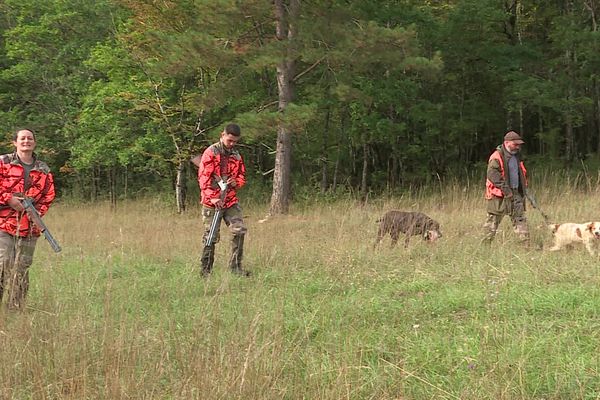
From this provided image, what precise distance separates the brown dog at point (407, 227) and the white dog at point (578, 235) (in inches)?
58.9

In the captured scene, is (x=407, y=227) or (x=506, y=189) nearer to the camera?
(x=506, y=189)

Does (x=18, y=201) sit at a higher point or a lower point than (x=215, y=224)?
higher

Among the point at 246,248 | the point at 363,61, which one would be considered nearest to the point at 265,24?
the point at 363,61

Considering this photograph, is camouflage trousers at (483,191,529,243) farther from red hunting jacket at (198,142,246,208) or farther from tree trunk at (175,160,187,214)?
tree trunk at (175,160,187,214)

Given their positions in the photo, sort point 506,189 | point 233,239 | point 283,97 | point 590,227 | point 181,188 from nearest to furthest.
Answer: point 233,239 < point 590,227 < point 506,189 < point 283,97 < point 181,188

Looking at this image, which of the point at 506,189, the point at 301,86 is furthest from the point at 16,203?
the point at 301,86

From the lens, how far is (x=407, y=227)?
745 centimetres

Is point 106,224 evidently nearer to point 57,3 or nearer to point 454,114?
point 57,3

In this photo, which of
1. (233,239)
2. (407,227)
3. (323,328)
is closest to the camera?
(323,328)

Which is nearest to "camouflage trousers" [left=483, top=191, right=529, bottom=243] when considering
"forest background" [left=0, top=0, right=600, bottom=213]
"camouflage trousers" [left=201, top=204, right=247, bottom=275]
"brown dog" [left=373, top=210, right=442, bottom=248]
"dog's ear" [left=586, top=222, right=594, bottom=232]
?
"brown dog" [left=373, top=210, right=442, bottom=248]

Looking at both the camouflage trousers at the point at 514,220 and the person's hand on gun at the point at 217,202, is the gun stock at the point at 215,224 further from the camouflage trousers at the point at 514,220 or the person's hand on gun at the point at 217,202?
the camouflage trousers at the point at 514,220

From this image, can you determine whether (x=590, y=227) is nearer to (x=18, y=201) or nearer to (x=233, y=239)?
(x=233, y=239)

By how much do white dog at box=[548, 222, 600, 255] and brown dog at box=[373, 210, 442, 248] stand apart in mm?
1497

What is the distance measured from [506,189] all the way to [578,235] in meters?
1.08
